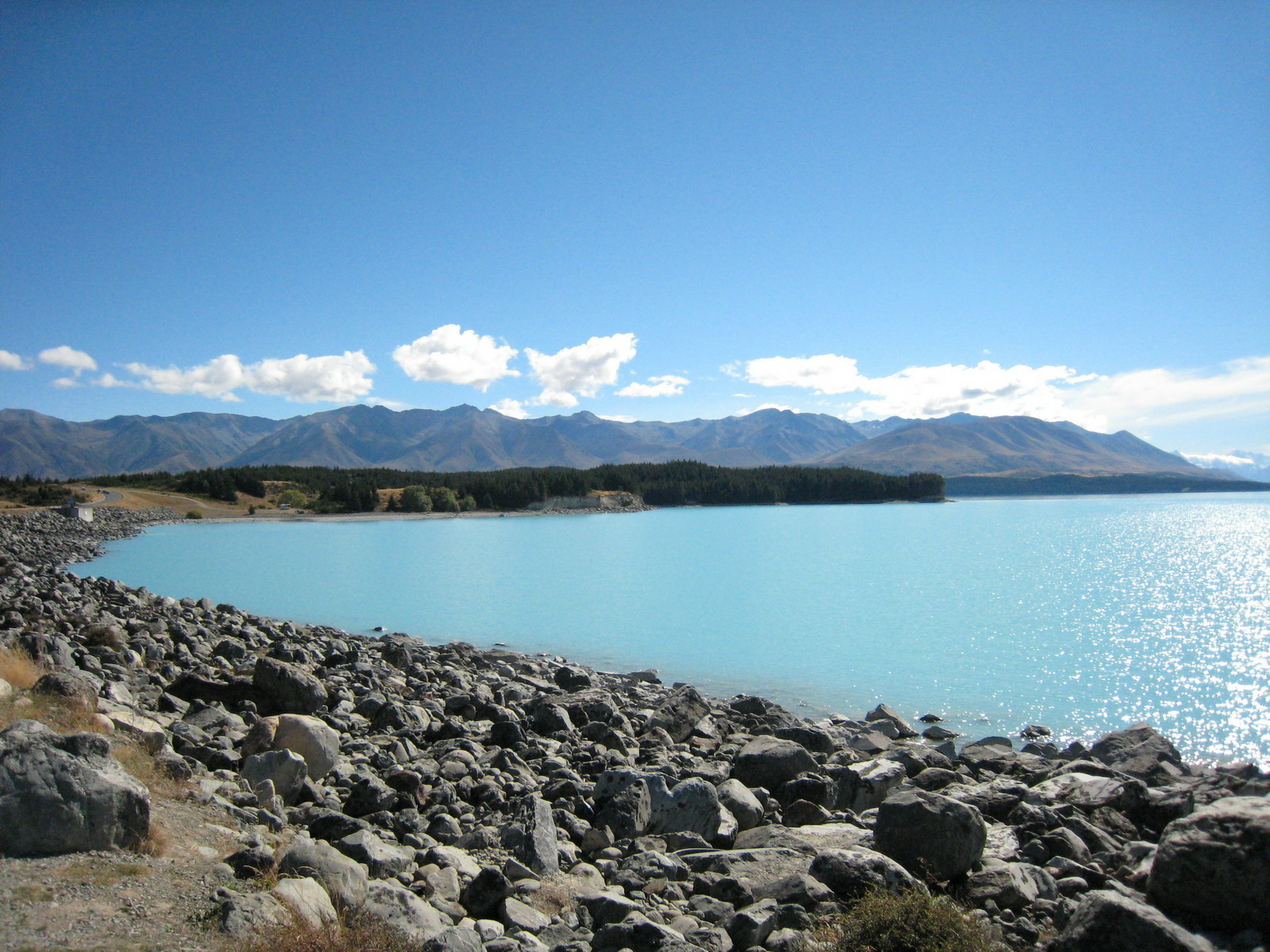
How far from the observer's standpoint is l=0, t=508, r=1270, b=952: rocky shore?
5098mm

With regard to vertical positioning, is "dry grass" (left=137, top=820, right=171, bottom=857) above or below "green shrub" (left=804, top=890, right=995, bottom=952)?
above

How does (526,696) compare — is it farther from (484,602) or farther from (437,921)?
(484,602)

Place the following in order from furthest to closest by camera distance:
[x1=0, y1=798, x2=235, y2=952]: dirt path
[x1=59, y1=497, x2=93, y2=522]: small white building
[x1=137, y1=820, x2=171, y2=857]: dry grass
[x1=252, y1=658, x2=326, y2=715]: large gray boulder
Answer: [x1=59, y1=497, x2=93, y2=522]: small white building → [x1=252, y1=658, x2=326, y2=715]: large gray boulder → [x1=137, y1=820, x2=171, y2=857]: dry grass → [x1=0, y1=798, x2=235, y2=952]: dirt path

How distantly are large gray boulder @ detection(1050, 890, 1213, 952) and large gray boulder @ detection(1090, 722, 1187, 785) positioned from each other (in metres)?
6.90

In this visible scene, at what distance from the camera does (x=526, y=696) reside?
14422mm

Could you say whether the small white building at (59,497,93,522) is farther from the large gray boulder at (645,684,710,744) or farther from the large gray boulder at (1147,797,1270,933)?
the large gray boulder at (1147,797,1270,933)

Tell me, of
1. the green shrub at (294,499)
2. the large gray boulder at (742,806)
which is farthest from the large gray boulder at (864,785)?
the green shrub at (294,499)

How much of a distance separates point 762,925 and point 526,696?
372 inches

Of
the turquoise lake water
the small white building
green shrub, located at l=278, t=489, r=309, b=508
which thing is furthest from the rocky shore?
green shrub, located at l=278, t=489, r=309, b=508

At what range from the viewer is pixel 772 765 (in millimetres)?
10062

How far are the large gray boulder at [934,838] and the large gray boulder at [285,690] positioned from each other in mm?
8242

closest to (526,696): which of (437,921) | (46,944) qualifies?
(437,921)

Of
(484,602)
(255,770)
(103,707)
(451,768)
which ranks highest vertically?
(103,707)

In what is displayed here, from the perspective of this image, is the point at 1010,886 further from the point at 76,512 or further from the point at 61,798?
the point at 76,512
